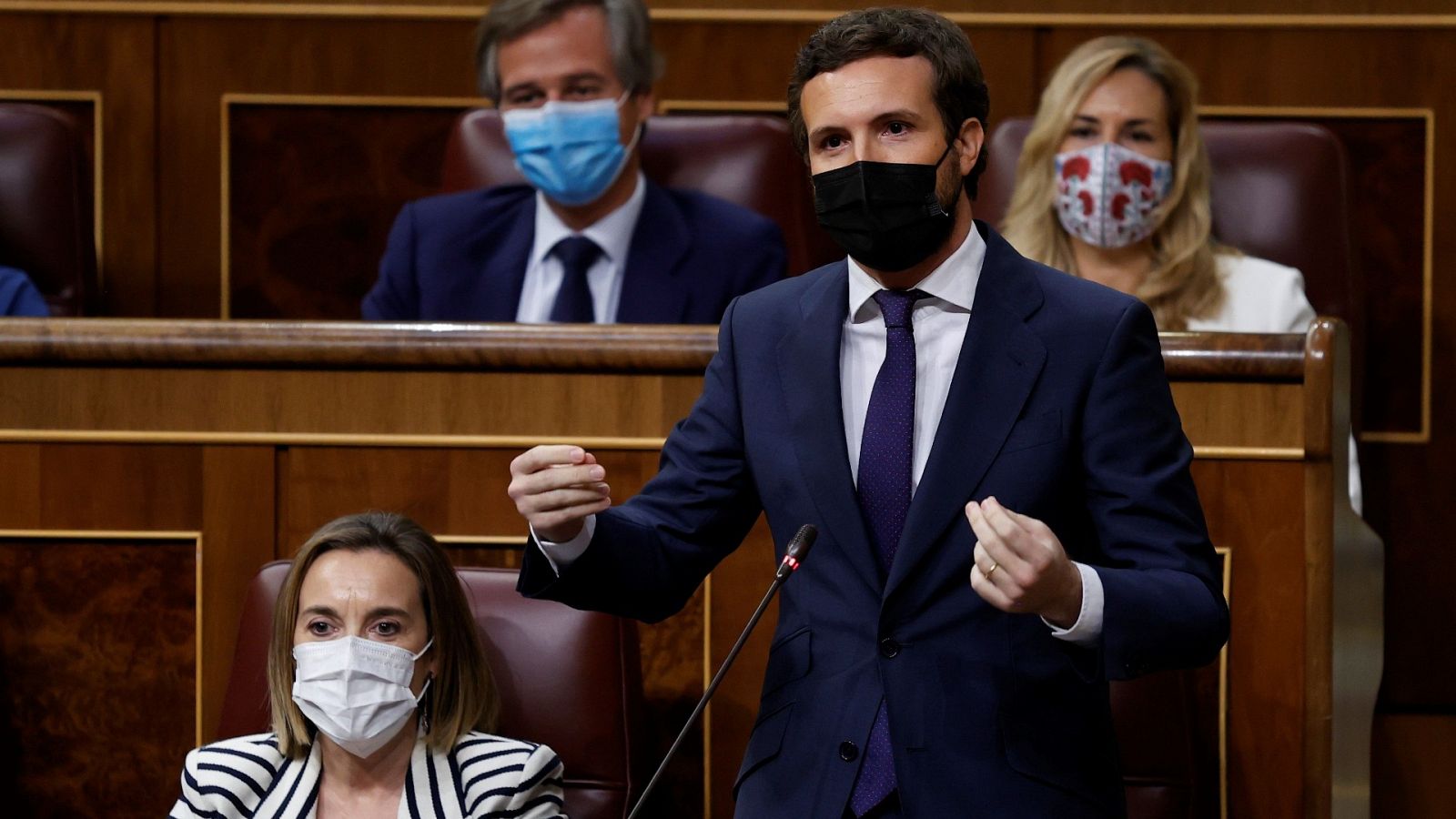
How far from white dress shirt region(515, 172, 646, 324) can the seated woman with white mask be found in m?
0.81

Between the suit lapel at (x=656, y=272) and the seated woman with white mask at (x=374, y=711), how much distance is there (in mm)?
774

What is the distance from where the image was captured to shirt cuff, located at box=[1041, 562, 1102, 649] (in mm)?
1044

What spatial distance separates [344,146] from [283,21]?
217 millimetres

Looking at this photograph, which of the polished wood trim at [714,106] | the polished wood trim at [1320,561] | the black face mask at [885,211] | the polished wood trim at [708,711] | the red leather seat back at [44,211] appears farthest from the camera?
the polished wood trim at [714,106]

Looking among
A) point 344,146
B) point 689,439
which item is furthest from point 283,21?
point 689,439

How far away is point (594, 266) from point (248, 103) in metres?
0.79

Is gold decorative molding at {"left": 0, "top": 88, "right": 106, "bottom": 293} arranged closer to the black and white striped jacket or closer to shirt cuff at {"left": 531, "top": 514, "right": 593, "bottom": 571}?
the black and white striped jacket

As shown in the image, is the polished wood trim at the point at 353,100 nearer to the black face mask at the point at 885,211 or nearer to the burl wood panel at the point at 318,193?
the burl wood panel at the point at 318,193

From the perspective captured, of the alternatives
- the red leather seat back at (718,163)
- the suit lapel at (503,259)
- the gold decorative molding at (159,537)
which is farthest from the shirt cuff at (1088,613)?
the red leather seat back at (718,163)

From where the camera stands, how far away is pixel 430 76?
111 inches

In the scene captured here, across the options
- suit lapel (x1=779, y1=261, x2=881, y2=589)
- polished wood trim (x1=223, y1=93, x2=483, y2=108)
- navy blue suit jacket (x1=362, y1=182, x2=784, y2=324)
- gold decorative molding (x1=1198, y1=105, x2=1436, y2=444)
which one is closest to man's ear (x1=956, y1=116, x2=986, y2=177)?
suit lapel (x1=779, y1=261, x2=881, y2=589)

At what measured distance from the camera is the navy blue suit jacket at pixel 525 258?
7.55 feet

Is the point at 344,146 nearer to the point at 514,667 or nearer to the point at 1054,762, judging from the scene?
the point at 514,667

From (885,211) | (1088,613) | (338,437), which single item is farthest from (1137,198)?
(1088,613)
